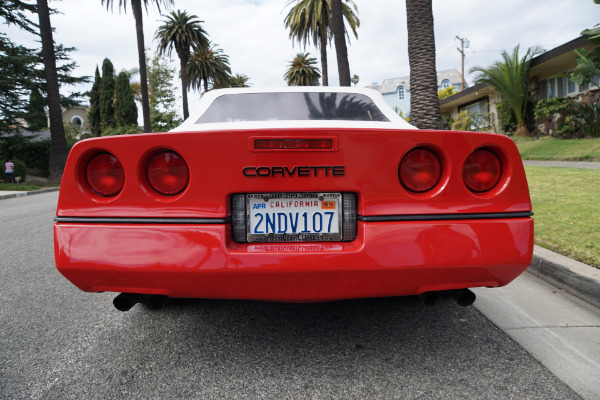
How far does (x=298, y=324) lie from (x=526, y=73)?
761 inches

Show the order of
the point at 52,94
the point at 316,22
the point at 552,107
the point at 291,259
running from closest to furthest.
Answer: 1. the point at 291,259
2. the point at 552,107
3. the point at 52,94
4. the point at 316,22

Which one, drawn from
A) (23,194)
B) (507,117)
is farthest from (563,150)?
(23,194)

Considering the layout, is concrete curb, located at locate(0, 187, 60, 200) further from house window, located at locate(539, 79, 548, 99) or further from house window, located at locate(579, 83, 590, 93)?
house window, located at locate(539, 79, 548, 99)

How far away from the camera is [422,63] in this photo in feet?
24.4

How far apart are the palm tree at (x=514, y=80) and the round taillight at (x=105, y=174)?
1965 cm

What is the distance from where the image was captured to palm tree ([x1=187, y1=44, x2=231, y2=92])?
40438mm

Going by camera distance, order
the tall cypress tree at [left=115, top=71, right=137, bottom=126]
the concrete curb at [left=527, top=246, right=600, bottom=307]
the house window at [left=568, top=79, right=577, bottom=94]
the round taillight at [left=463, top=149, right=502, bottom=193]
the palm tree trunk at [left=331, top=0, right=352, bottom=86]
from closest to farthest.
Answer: the round taillight at [left=463, top=149, right=502, bottom=193] → the concrete curb at [left=527, top=246, right=600, bottom=307] → the palm tree trunk at [left=331, top=0, right=352, bottom=86] → the house window at [left=568, top=79, right=577, bottom=94] → the tall cypress tree at [left=115, top=71, right=137, bottom=126]

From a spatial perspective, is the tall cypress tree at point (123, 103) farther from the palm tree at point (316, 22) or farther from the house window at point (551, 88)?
the house window at point (551, 88)

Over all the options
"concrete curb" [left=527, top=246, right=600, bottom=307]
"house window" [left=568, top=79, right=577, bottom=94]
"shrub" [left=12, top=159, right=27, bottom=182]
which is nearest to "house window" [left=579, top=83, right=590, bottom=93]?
"house window" [left=568, top=79, right=577, bottom=94]

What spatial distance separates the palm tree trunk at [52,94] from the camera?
1696cm

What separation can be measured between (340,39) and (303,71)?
3161 centimetres

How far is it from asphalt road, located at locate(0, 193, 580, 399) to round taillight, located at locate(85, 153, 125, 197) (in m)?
0.85

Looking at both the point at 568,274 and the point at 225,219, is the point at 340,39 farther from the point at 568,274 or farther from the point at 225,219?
the point at 225,219

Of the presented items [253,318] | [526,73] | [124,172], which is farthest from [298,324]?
[526,73]
